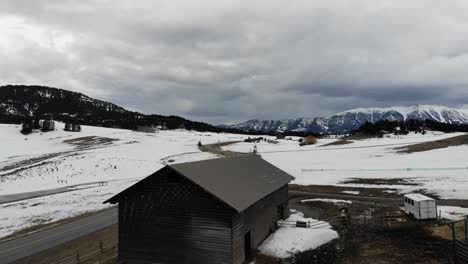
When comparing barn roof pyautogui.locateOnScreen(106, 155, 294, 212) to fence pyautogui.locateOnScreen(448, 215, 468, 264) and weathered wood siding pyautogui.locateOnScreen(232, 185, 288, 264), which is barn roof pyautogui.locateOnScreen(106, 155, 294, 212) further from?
fence pyautogui.locateOnScreen(448, 215, 468, 264)

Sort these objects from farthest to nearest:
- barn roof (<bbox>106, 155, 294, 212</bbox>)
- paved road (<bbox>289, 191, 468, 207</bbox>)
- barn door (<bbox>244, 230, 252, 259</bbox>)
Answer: paved road (<bbox>289, 191, 468, 207</bbox>) < barn door (<bbox>244, 230, 252, 259</bbox>) < barn roof (<bbox>106, 155, 294, 212</bbox>)

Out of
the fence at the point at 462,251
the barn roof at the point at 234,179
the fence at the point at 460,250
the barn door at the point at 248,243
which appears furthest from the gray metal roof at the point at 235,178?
the fence at the point at 462,251

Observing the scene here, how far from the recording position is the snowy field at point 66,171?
4338 centimetres

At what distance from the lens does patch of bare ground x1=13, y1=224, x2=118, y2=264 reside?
2586 centimetres

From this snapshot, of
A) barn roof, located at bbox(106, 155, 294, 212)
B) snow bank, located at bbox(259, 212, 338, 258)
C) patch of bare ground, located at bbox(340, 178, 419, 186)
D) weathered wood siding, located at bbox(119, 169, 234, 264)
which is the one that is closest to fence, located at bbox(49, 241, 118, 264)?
weathered wood siding, located at bbox(119, 169, 234, 264)

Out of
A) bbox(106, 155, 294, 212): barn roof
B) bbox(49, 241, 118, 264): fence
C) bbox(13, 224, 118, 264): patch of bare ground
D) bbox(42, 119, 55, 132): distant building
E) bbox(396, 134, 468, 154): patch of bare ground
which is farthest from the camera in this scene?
bbox(42, 119, 55, 132): distant building

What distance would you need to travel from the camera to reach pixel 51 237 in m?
32.0

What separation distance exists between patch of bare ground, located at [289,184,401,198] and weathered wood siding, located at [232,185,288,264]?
52.1 feet

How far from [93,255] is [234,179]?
37.6ft

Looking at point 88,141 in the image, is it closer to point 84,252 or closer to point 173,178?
point 84,252

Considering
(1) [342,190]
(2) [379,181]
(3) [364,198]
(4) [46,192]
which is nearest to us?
(3) [364,198]

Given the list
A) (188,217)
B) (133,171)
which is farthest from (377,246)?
(133,171)

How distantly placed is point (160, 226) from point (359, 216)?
20.9 m

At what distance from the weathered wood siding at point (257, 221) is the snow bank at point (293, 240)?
0.77 m
